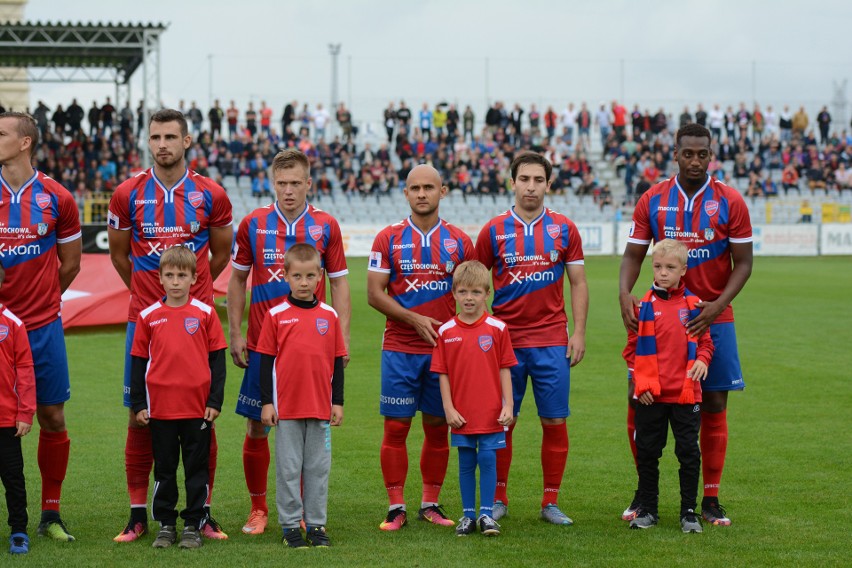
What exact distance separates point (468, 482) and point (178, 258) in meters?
1.99

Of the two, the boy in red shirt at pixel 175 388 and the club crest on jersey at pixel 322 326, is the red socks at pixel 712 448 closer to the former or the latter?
the club crest on jersey at pixel 322 326

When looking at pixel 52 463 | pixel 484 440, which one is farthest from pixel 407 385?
pixel 52 463

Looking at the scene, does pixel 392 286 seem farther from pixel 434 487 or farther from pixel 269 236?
pixel 434 487

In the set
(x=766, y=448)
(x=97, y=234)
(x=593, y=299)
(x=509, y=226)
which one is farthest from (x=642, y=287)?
(x=509, y=226)

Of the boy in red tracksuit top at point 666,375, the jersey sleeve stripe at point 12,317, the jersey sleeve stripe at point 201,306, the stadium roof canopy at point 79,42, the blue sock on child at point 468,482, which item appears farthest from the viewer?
the stadium roof canopy at point 79,42

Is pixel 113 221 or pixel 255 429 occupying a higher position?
pixel 113 221

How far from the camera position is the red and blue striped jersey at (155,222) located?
19.5 ft

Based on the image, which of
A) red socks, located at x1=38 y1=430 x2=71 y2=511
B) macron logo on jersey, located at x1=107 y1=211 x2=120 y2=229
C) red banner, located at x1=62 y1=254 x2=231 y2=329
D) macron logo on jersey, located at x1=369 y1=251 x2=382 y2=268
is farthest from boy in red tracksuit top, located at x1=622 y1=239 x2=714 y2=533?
red banner, located at x1=62 y1=254 x2=231 y2=329

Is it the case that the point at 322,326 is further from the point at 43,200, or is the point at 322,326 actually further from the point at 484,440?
the point at 43,200

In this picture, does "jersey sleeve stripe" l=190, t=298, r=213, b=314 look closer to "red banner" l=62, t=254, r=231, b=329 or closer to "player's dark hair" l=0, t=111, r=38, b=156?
"player's dark hair" l=0, t=111, r=38, b=156

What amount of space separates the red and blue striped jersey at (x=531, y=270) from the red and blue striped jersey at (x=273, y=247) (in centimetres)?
93

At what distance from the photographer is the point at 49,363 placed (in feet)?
19.2

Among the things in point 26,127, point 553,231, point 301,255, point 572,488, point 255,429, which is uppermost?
point 26,127

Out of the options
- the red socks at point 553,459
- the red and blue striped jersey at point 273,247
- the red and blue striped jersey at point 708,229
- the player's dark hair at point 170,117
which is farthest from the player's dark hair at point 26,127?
the red and blue striped jersey at point 708,229
